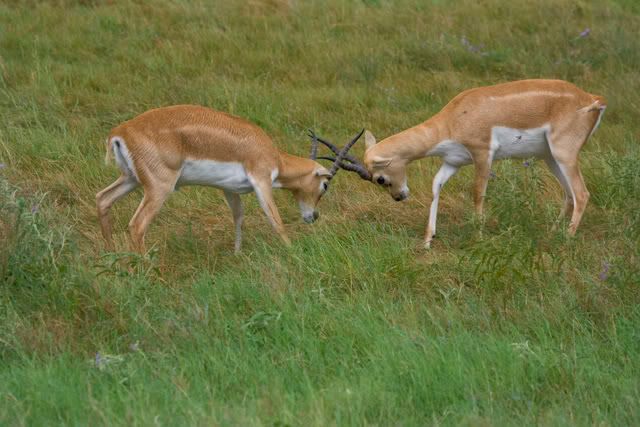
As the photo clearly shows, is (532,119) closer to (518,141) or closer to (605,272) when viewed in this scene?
(518,141)

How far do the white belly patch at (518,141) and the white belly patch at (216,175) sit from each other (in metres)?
1.85

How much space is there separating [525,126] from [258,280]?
2765 millimetres

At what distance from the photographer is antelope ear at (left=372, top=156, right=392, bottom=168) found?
812 centimetres

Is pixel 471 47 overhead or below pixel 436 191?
below

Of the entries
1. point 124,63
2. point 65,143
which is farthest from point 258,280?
point 124,63

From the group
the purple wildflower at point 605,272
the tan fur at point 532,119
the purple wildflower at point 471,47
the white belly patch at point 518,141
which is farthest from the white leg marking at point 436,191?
the purple wildflower at point 471,47

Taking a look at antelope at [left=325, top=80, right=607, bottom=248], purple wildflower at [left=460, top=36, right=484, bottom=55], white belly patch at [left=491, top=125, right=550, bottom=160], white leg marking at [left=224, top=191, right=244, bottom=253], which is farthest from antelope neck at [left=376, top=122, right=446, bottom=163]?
purple wildflower at [left=460, top=36, right=484, bottom=55]

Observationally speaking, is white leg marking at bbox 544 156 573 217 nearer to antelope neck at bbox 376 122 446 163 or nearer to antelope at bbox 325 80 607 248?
antelope at bbox 325 80 607 248

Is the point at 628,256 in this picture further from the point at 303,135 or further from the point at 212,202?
the point at 303,135

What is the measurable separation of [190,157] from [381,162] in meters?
1.57

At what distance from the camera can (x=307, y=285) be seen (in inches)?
243

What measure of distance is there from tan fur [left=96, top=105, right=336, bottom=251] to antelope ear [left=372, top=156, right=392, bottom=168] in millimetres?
416

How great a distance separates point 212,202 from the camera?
8.46 m

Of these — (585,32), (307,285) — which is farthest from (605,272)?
(585,32)
